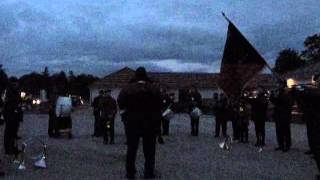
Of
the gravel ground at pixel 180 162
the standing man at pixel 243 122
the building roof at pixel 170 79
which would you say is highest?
the building roof at pixel 170 79

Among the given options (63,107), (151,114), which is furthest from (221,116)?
(151,114)

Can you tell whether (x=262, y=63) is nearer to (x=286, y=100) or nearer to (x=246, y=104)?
(x=286, y=100)

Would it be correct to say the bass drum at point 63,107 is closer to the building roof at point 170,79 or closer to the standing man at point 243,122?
the standing man at point 243,122

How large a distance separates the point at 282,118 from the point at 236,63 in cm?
487

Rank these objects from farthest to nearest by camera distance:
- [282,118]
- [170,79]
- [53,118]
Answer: [170,79], [53,118], [282,118]

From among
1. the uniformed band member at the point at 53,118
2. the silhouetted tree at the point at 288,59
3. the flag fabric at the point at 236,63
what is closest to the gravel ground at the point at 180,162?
the flag fabric at the point at 236,63

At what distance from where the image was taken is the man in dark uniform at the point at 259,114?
1872 cm

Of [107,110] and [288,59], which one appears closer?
[107,110]

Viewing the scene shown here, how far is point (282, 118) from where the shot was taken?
58.2ft

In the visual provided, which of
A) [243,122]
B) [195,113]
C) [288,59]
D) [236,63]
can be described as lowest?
[243,122]

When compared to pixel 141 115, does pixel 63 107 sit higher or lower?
higher

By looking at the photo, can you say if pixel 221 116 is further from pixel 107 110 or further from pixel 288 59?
pixel 288 59

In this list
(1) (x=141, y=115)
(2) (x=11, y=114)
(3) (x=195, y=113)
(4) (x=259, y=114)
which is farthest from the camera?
(3) (x=195, y=113)

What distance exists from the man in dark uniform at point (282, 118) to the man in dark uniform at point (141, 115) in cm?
685
